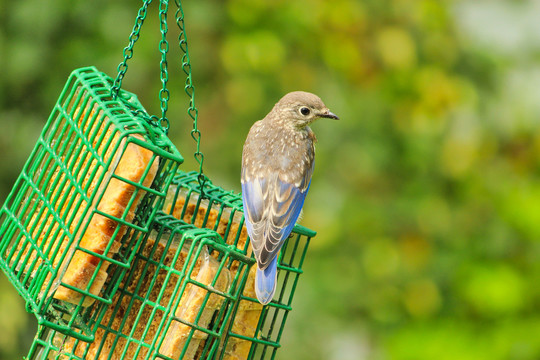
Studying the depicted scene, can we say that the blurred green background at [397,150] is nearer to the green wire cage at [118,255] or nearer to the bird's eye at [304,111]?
the bird's eye at [304,111]

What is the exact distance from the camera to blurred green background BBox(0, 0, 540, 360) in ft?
24.1

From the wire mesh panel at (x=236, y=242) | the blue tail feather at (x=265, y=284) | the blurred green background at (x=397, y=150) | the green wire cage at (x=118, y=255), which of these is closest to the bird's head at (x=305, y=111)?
the wire mesh panel at (x=236, y=242)

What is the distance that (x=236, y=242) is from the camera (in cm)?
445

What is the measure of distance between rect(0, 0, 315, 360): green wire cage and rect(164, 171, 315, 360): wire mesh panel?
0.01 meters

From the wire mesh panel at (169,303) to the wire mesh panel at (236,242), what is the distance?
168 millimetres

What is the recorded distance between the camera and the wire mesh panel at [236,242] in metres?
4.12

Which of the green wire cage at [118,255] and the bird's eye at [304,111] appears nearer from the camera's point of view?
the green wire cage at [118,255]

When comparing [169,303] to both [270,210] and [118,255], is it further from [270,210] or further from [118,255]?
[270,210]

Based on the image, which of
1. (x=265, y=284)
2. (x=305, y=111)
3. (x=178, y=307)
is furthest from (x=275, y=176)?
(x=178, y=307)

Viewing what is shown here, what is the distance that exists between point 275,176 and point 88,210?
60.8 inches

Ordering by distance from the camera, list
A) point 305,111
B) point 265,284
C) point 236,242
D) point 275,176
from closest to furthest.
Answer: point 265,284, point 236,242, point 275,176, point 305,111

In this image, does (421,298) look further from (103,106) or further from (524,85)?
(103,106)

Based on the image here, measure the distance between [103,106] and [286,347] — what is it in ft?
13.4

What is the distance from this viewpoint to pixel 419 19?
Result: 7590 mm
